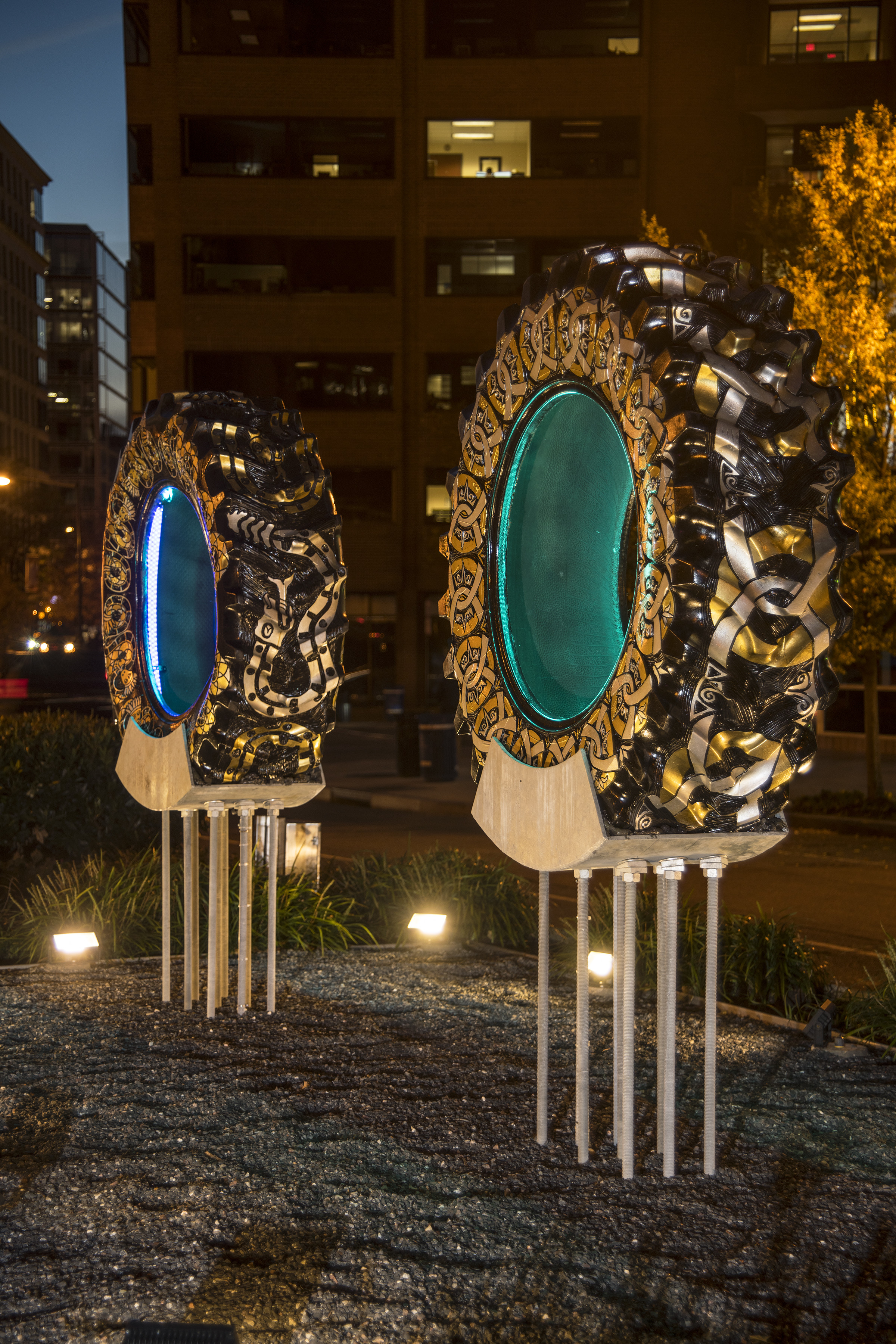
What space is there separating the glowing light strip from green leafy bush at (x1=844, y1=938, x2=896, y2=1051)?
3845 mm

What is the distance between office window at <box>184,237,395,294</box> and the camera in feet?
124

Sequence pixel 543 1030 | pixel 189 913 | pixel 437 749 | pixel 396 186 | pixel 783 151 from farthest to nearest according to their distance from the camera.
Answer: pixel 396 186 → pixel 783 151 → pixel 437 749 → pixel 189 913 → pixel 543 1030

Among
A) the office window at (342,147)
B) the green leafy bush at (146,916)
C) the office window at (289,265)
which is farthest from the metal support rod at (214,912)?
the office window at (342,147)

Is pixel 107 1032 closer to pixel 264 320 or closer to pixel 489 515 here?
pixel 489 515

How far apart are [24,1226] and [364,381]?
3575cm

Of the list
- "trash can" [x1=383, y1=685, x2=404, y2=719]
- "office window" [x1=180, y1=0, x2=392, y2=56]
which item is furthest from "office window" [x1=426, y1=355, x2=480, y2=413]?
"trash can" [x1=383, y1=685, x2=404, y2=719]

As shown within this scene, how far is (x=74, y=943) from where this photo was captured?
7.27 meters

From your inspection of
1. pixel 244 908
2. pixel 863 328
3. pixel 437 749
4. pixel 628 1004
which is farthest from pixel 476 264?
pixel 628 1004

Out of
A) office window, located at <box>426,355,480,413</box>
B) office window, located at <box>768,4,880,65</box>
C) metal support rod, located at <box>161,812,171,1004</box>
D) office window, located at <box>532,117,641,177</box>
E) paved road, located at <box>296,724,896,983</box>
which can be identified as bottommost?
paved road, located at <box>296,724,896,983</box>

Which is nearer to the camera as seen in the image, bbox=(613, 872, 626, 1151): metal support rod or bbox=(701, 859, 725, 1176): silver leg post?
bbox=(701, 859, 725, 1176): silver leg post

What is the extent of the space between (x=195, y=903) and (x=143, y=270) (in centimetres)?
3605

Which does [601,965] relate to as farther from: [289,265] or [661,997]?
[289,265]

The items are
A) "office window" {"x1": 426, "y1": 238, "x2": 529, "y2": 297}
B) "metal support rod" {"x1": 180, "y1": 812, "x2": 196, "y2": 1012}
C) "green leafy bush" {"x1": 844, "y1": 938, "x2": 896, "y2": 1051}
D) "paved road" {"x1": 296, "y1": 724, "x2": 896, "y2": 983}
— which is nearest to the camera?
"green leafy bush" {"x1": 844, "y1": 938, "x2": 896, "y2": 1051}

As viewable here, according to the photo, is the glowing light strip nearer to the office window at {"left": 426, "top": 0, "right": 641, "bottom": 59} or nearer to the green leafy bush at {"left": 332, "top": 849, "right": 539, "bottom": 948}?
the green leafy bush at {"left": 332, "top": 849, "right": 539, "bottom": 948}
